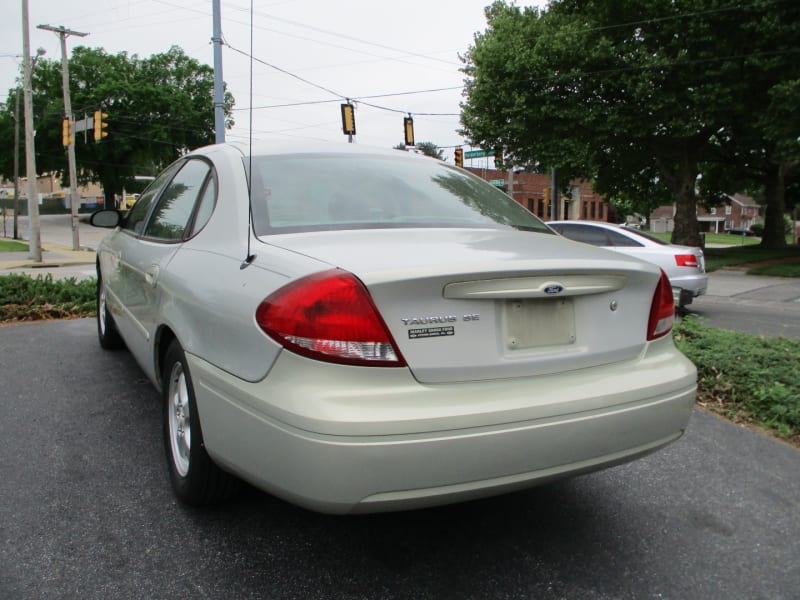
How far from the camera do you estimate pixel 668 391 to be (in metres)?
2.50

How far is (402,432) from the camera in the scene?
1.99 m

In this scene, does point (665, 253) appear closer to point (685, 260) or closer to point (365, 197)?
point (685, 260)

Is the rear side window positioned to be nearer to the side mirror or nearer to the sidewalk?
the side mirror

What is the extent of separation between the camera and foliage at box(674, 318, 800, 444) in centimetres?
420

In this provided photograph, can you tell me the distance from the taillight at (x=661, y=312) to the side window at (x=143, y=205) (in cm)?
274

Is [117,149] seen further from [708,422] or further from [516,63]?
[708,422]

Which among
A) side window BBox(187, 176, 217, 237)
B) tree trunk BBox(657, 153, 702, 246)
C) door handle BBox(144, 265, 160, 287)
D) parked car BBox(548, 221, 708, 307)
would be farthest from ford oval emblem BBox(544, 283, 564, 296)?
tree trunk BBox(657, 153, 702, 246)

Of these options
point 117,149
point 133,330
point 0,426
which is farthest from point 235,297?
point 117,149

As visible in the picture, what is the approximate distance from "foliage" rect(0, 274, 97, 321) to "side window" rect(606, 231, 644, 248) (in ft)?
25.8

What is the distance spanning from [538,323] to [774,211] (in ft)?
107

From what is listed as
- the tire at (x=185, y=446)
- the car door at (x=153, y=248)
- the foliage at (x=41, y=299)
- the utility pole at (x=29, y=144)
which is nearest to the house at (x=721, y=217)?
the utility pole at (x=29, y=144)

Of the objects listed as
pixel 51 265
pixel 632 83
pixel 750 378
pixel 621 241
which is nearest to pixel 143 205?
pixel 750 378

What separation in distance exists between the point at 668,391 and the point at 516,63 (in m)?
20.8

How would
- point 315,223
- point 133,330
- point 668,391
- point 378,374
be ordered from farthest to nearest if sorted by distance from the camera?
point 133,330 < point 315,223 < point 668,391 < point 378,374
